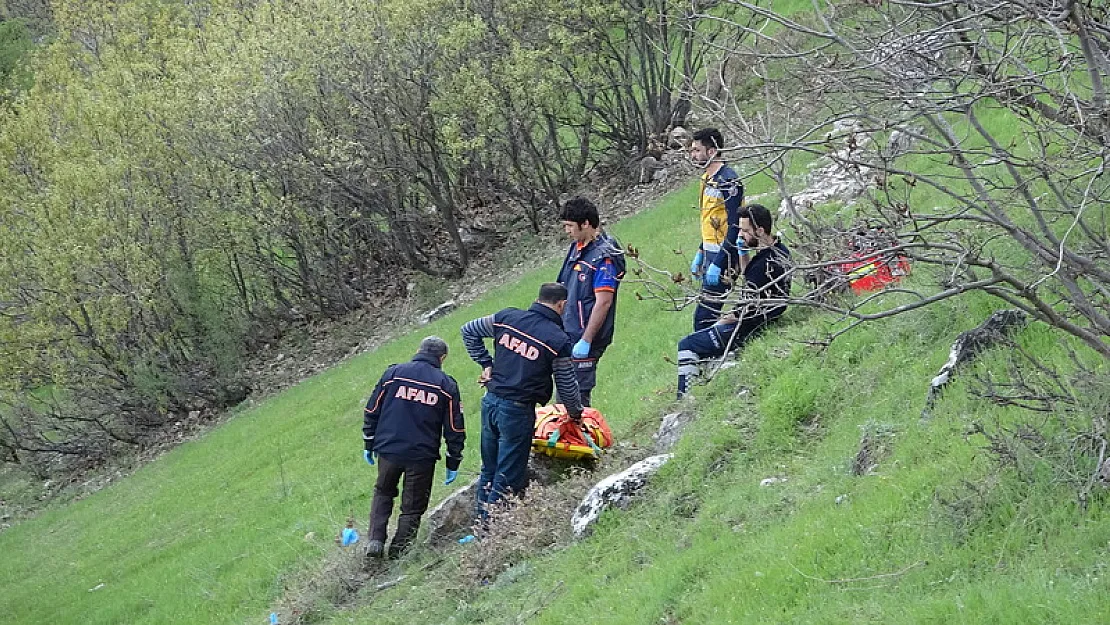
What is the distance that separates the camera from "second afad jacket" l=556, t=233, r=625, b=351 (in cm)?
873

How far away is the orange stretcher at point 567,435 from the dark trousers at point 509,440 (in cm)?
24

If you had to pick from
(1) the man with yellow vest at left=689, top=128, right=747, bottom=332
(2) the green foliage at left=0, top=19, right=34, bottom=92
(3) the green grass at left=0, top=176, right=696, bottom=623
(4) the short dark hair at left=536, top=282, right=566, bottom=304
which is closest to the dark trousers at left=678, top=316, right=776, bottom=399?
(1) the man with yellow vest at left=689, top=128, right=747, bottom=332

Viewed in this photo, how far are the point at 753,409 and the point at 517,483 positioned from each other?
191cm

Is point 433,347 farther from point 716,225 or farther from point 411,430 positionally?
point 716,225

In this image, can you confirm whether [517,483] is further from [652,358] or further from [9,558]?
[9,558]

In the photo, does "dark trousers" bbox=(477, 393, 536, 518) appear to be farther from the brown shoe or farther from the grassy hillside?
the brown shoe

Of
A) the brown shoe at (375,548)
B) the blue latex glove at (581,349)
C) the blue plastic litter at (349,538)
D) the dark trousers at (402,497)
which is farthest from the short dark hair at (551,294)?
the blue plastic litter at (349,538)

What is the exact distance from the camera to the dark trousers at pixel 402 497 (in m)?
8.93

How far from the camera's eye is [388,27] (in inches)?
955

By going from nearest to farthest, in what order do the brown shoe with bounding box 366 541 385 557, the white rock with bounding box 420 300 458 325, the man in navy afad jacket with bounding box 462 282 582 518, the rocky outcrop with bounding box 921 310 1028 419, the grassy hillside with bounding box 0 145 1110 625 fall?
the grassy hillside with bounding box 0 145 1110 625 < the rocky outcrop with bounding box 921 310 1028 419 < the man in navy afad jacket with bounding box 462 282 582 518 < the brown shoe with bounding box 366 541 385 557 < the white rock with bounding box 420 300 458 325

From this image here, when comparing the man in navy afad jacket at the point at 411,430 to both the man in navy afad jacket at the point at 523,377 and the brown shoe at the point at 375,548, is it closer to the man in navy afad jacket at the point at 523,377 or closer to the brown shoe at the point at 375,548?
the brown shoe at the point at 375,548

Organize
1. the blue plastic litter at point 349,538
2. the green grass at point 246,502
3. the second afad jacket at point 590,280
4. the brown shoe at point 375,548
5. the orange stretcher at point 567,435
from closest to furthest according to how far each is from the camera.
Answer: the orange stretcher at point 567,435
the second afad jacket at point 590,280
the brown shoe at point 375,548
the blue plastic litter at point 349,538
the green grass at point 246,502

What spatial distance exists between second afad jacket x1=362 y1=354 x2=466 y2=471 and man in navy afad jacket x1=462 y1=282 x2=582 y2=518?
24.7 inches

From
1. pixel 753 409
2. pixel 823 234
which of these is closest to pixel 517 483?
pixel 753 409
